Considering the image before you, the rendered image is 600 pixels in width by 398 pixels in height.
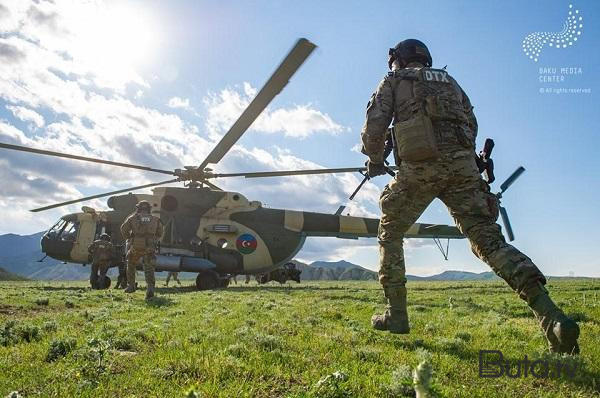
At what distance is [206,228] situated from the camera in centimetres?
1733

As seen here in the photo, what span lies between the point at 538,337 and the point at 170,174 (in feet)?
A: 46.3

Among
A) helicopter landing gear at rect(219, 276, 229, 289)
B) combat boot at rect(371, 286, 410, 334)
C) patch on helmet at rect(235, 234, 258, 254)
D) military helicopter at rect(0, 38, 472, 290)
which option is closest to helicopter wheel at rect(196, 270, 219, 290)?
military helicopter at rect(0, 38, 472, 290)

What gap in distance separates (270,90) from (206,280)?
1002cm

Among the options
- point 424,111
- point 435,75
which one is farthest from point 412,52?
point 424,111

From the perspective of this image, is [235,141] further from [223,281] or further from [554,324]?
[554,324]

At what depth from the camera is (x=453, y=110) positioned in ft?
15.1

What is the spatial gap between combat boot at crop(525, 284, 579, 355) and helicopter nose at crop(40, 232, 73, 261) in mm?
18058

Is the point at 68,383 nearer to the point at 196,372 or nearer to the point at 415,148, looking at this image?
the point at 196,372

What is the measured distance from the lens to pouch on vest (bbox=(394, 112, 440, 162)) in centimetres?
443

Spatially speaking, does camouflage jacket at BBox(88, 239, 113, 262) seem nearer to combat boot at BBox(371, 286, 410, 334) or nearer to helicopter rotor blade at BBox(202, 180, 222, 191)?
helicopter rotor blade at BBox(202, 180, 222, 191)

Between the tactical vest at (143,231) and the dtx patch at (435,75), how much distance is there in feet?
28.8

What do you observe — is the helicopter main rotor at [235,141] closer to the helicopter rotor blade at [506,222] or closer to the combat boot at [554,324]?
the combat boot at [554,324]

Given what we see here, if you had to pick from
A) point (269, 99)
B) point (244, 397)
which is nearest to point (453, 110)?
point (244, 397)

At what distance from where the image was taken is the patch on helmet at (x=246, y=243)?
1769 cm
